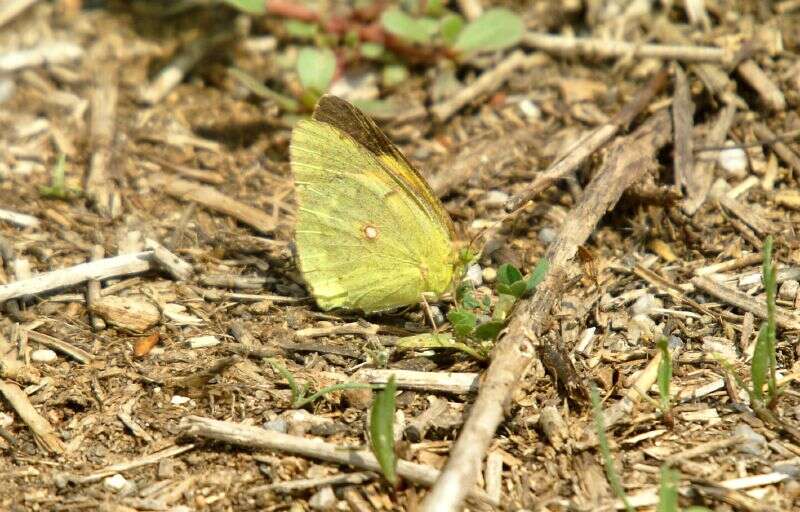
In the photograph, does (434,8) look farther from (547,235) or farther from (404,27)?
(547,235)

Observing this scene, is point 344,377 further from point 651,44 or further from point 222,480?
point 651,44

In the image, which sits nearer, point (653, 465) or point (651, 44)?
point (653, 465)

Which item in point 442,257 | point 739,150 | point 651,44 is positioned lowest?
point 442,257

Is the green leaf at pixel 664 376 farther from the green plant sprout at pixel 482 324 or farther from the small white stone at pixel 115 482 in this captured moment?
the small white stone at pixel 115 482

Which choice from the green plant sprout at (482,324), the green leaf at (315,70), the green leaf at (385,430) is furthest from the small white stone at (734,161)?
the green leaf at (385,430)

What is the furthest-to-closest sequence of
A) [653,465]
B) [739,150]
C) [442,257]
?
[739,150]
[442,257]
[653,465]

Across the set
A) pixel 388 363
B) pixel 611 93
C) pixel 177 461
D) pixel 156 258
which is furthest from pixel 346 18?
pixel 177 461

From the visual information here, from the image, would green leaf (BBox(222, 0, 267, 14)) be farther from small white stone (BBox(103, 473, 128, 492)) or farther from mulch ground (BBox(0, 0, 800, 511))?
small white stone (BBox(103, 473, 128, 492))
